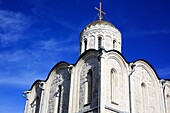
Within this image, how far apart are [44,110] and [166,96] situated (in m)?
8.83

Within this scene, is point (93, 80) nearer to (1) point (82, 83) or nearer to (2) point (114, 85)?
(1) point (82, 83)

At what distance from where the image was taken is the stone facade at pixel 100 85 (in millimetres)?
16156

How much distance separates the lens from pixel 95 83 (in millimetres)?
16375

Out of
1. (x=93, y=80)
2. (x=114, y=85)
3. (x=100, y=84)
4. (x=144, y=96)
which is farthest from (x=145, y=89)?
(x=100, y=84)

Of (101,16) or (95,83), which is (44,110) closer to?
(95,83)

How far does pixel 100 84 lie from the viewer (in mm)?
15641

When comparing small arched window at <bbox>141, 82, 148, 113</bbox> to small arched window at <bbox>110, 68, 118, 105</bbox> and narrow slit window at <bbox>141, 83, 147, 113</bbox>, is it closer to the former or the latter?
narrow slit window at <bbox>141, 83, 147, 113</bbox>

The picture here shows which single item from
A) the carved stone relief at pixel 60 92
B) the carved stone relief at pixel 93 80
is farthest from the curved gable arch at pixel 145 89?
the carved stone relief at pixel 60 92

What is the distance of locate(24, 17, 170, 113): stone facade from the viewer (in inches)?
636

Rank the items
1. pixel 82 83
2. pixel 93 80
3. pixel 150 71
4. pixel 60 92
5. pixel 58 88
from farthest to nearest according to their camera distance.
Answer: pixel 150 71, pixel 58 88, pixel 60 92, pixel 82 83, pixel 93 80

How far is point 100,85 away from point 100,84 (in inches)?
2.6

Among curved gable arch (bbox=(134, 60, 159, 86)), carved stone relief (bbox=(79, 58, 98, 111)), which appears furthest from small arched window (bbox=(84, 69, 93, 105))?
curved gable arch (bbox=(134, 60, 159, 86))

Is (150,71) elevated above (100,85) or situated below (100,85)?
above

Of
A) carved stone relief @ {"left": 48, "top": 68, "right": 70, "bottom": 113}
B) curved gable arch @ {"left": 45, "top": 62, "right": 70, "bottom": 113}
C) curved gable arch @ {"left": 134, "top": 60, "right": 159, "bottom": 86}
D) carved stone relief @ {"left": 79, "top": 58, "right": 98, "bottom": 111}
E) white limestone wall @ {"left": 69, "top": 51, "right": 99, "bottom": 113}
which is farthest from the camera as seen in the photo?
Answer: curved gable arch @ {"left": 134, "top": 60, "right": 159, "bottom": 86}
